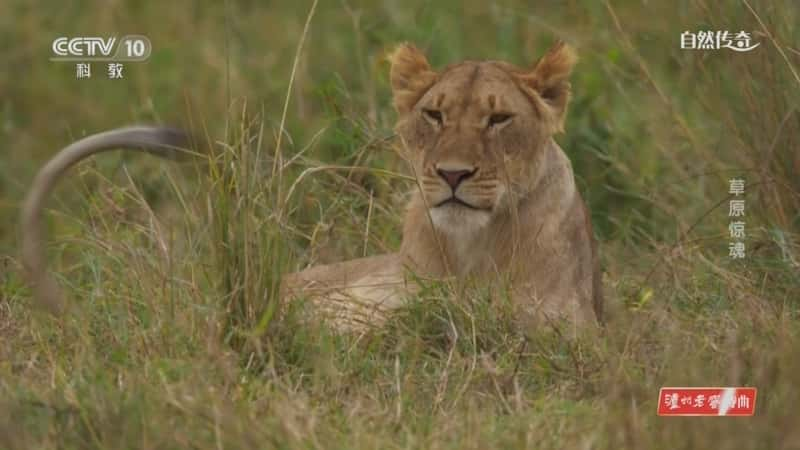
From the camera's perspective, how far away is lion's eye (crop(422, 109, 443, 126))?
468cm

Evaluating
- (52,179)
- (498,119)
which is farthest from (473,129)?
(52,179)

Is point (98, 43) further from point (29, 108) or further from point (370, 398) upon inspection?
point (29, 108)

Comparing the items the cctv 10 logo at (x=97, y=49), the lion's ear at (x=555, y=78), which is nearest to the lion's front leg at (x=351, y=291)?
the lion's ear at (x=555, y=78)

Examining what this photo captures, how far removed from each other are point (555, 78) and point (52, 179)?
4.12 ft

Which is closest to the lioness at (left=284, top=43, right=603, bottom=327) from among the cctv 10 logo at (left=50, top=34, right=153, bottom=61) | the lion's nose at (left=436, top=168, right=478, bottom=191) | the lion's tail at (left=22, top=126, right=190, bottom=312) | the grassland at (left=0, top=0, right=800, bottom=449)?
the lion's nose at (left=436, top=168, right=478, bottom=191)

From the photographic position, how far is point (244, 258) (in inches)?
165

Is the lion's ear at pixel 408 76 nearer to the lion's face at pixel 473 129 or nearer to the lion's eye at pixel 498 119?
the lion's face at pixel 473 129

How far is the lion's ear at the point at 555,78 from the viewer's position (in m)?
4.77

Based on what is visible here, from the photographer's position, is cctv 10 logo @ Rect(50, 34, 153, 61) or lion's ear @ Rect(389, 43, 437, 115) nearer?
lion's ear @ Rect(389, 43, 437, 115)

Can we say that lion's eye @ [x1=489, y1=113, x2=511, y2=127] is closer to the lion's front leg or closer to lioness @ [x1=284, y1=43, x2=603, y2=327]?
lioness @ [x1=284, y1=43, x2=603, y2=327]

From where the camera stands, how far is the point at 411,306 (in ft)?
14.6

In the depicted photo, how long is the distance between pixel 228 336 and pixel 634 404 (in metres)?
0.92

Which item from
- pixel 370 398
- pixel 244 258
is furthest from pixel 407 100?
pixel 370 398

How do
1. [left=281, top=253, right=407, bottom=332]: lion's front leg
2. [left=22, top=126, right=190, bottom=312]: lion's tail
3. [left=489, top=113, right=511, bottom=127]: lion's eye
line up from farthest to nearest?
[left=489, top=113, right=511, bottom=127]: lion's eye → [left=281, top=253, right=407, bottom=332]: lion's front leg → [left=22, top=126, right=190, bottom=312]: lion's tail
